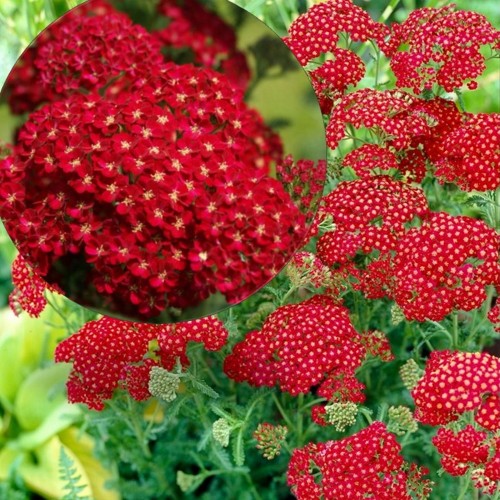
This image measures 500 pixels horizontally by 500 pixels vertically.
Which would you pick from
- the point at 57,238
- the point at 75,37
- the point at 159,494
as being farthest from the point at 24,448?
the point at 75,37

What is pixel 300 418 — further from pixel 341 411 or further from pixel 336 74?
pixel 336 74

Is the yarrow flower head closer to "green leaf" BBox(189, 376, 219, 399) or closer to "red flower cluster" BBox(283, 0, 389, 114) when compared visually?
"green leaf" BBox(189, 376, 219, 399)

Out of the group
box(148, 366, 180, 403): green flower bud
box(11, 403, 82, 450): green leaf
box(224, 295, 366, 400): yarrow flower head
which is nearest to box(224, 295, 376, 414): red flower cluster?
box(224, 295, 366, 400): yarrow flower head

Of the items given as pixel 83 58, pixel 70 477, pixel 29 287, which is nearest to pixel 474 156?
pixel 83 58

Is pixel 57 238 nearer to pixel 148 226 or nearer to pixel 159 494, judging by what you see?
pixel 148 226

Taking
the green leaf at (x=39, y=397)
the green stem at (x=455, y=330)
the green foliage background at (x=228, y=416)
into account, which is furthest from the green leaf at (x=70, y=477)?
the green stem at (x=455, y=330)
